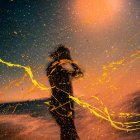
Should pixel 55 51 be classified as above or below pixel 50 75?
above

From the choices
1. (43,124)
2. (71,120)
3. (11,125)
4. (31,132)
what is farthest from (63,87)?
(11,125)

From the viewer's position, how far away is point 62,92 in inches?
254

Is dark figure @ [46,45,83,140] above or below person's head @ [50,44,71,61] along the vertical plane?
below

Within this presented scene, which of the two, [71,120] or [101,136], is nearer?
[71,120]

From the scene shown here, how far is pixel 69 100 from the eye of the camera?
6.52 m

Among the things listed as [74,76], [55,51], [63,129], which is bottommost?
[63,129]

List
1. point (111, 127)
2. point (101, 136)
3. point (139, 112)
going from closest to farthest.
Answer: point (101, 136) → point (111, 127) → point (139, 112)

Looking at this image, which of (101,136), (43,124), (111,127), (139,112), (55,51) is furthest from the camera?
(43,124)

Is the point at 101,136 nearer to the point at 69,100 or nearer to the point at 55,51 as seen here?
the point at 69,100

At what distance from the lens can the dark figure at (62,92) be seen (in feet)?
21.0

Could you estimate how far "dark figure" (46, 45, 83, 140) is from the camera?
21.0 ft

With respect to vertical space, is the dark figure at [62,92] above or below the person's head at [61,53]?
below

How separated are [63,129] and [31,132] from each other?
2106 mm

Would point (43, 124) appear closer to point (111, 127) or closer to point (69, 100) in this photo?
point (111, 127)
